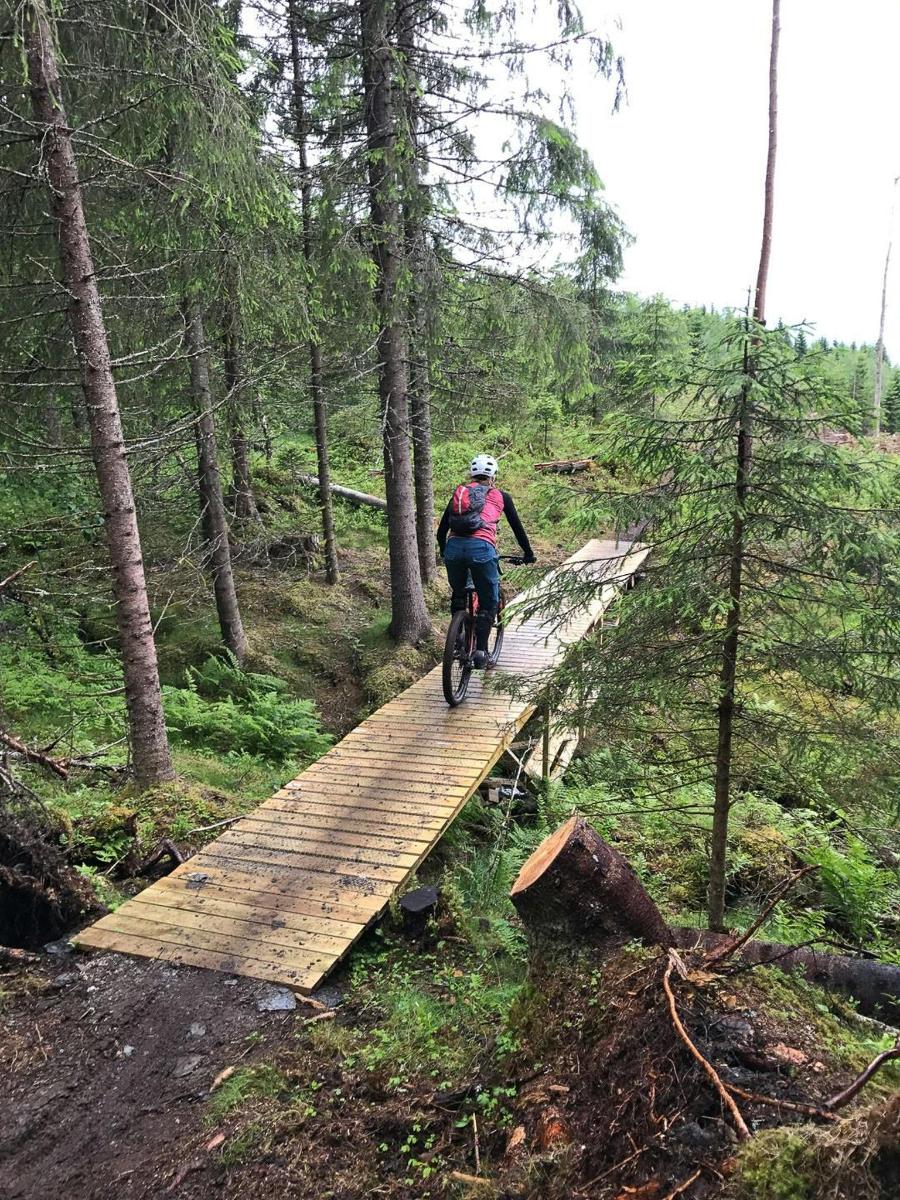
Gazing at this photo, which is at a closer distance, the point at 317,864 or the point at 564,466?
the point at 317,864

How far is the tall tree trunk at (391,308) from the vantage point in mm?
8961

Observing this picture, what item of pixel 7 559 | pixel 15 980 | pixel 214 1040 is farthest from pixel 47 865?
pixel 7 559

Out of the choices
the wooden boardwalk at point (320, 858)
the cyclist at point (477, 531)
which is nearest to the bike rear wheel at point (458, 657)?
the cyclist at point (477, 531)

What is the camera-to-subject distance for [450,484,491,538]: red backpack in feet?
24.7

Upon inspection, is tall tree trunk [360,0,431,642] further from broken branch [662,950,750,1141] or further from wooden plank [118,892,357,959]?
broken branch [662,950,750,1141]

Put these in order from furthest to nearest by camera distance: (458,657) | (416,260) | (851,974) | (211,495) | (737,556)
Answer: (416,260) < (211,495) < (458,657) < (851,974) < (737,556)

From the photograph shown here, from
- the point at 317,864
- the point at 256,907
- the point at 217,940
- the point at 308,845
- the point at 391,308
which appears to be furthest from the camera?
the point at 391,308

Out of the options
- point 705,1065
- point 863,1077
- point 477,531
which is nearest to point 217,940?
point 705,1065

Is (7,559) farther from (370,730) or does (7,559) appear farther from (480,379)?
(480,379)

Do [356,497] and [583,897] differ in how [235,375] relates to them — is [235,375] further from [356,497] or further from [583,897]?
[356,497]

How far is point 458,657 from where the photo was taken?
A: 327 inches

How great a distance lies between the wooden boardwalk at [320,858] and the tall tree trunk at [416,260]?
5659 mm

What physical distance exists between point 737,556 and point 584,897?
184cm

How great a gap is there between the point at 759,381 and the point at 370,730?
5720 mm
